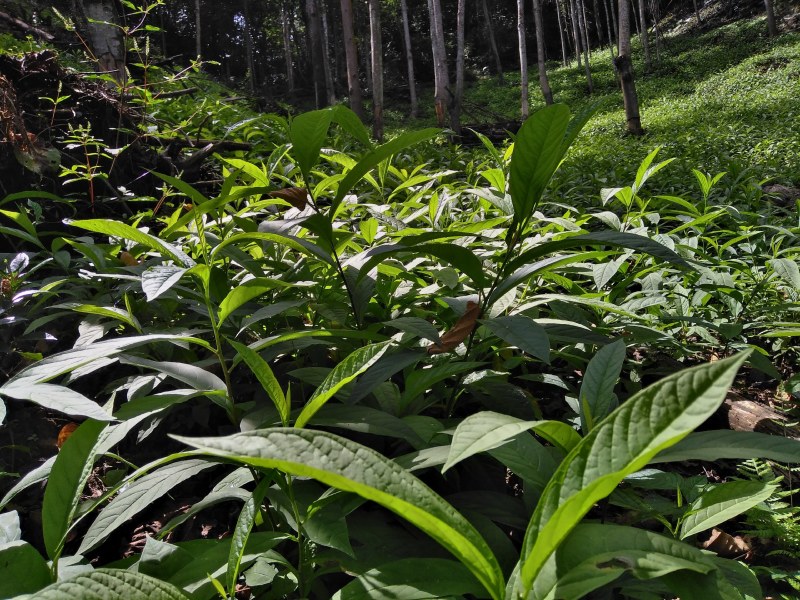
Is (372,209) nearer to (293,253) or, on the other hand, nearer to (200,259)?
(293,253)

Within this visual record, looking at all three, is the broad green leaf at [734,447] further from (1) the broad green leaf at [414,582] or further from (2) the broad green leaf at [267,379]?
(2) the broad green leaf at [267,379]

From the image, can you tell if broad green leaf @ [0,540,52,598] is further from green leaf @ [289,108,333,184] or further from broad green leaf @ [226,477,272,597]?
green leaf @ [289,108,333,184]

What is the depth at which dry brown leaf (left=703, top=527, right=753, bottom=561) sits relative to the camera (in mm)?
1113

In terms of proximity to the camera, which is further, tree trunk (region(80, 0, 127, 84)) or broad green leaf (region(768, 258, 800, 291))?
tree trunk (region(80, 0, 127, 84))

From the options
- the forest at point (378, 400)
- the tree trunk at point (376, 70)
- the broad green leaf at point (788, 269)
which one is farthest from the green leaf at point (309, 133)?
the tree trunk at point (376, 70)

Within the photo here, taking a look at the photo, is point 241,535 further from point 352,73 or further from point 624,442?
point 352,73

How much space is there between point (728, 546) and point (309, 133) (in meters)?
1.21

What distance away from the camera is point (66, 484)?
75 cm

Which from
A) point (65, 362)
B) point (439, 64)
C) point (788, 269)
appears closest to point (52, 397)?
point (65, 362)

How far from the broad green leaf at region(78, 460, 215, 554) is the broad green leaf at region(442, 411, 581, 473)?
0.52 metres

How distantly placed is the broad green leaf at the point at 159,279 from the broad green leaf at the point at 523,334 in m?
0.53

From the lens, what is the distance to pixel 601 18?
35094 millimetres

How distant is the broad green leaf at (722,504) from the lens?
2.57 ft

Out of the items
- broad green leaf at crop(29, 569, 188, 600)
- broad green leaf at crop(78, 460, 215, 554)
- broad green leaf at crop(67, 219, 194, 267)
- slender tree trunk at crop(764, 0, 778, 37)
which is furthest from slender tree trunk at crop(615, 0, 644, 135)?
slender tree trunk at crop(764, 0, 778, 37)
